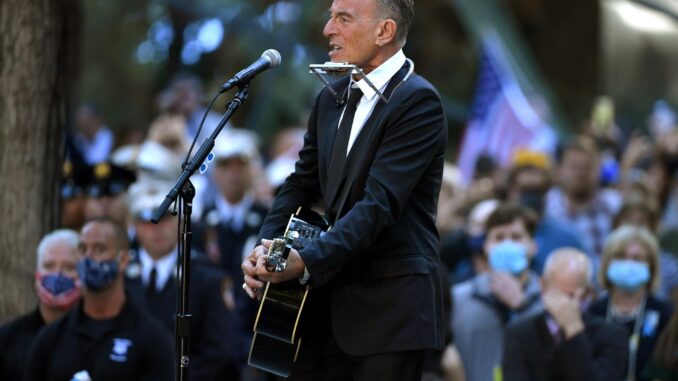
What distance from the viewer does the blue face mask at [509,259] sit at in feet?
33.9

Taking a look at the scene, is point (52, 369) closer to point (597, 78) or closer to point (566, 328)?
point (566, 328)

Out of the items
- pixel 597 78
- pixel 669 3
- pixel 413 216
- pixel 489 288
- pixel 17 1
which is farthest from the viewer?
pixel 597 78

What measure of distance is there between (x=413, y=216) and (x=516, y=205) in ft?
15.1

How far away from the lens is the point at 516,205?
10.6 meters

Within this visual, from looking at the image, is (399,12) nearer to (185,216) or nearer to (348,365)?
(185,216)

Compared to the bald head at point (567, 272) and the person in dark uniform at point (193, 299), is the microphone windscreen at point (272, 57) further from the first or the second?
the bald head at point (567, 272)

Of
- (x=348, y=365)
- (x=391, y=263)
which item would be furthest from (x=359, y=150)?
(x=348, y=365)

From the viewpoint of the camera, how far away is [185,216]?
6215 mm

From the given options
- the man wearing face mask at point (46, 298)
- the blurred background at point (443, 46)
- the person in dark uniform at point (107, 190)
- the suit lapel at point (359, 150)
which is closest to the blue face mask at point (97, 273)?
the man wearing face mask at point (46, 298)

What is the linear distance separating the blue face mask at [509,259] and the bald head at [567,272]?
562 mm

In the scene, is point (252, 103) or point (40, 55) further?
point (252, 103)

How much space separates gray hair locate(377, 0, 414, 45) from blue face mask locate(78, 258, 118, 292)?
3374 mm

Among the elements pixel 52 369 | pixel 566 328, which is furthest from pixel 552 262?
pixel 52 369

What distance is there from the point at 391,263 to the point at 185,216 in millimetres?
922
